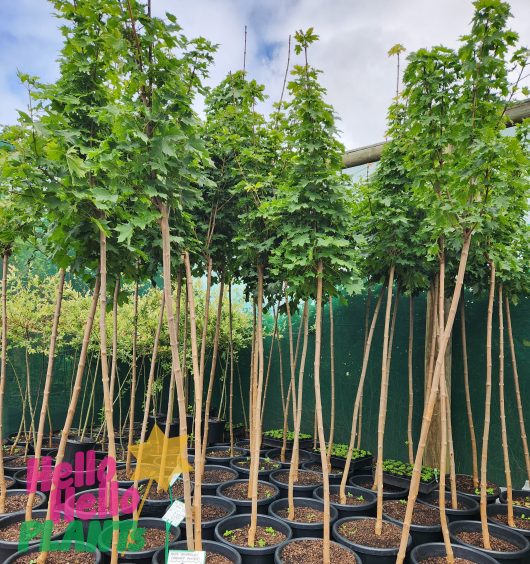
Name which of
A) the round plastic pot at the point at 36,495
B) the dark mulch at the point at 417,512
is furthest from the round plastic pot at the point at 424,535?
the round plastic pot at the point at 36,495

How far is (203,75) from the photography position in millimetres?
3521

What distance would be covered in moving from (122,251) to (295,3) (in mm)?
2927

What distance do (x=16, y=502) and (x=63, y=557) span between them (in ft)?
3.84

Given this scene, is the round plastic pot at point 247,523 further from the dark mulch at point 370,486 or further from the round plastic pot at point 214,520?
the dark mulch at point 370,486

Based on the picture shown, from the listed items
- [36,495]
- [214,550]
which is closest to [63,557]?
[214,550]

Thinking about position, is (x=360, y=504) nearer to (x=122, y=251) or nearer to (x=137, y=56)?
(x=122, y=251)

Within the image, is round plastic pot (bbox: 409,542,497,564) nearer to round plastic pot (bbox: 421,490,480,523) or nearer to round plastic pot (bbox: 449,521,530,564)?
round plastic pot (bbox: 449,521,530,564)

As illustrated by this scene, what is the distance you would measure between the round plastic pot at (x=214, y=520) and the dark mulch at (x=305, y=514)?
0.40 m

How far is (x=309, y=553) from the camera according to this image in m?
3.07

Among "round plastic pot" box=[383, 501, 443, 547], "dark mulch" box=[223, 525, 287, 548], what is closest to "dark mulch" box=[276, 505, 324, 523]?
"dark mulch" box=[223, 525, 287, 548]

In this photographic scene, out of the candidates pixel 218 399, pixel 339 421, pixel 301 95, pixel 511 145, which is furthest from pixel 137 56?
pixel 218 399

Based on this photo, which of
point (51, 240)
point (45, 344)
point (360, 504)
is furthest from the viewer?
point (45, 344)

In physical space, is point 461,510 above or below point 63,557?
above

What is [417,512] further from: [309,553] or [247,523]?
[247,523]
